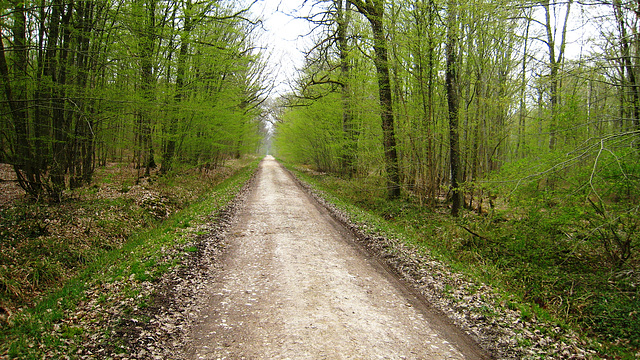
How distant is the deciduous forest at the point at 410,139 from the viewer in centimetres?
524

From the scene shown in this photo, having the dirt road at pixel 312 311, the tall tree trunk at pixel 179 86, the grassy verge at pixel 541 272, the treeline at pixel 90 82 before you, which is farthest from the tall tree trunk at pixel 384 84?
the tall tree trunk at pixel 179 86

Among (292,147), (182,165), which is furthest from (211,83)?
(292,147)

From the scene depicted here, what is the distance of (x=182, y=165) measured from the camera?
1525 cm

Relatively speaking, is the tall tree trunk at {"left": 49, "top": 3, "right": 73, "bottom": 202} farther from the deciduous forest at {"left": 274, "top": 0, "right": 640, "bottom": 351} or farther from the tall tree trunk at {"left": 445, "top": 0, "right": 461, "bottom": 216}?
the tall tree trunk at {"left": 445, "top": 0, "right": 461, "bottom": 216}

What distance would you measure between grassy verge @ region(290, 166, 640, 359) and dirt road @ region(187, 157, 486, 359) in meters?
1.43

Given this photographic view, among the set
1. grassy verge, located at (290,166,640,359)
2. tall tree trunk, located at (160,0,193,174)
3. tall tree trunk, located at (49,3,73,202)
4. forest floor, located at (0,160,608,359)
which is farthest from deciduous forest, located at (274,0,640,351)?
tall tree trunk, located at (49,3,73,202)

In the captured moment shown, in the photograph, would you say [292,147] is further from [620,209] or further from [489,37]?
[620,209]

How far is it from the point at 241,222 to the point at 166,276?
376 centimetres

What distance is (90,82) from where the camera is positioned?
930 centimetres

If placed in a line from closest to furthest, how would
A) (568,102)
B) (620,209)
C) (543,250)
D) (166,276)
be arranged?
(166,276) → (620,209) → (543,250) → (568,102)

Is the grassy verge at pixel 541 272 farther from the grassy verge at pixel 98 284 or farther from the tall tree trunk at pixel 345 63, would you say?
the tall tree trunk at pixel 345 63

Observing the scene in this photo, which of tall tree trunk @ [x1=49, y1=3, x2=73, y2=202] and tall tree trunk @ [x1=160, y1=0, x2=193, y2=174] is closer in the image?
tall tree trunk @ [x1=49, y1=3, x2=73, y2=202]

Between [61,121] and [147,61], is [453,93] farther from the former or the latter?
[61,121]

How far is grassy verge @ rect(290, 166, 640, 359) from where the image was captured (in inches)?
178
